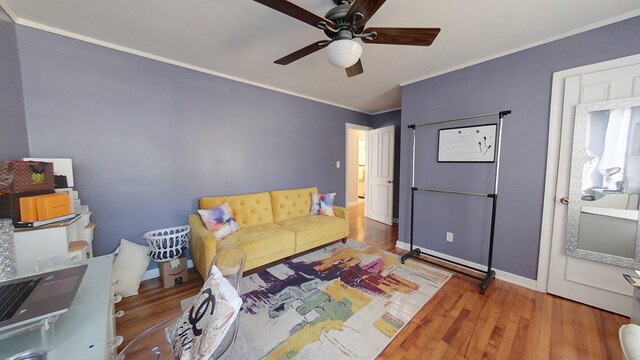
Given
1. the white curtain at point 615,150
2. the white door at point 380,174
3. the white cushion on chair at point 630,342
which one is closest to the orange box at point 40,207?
the white cushion on chair at point 630,342

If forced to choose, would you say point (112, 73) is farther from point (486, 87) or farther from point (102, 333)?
point (486, 87)

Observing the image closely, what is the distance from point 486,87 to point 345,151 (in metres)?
2.52

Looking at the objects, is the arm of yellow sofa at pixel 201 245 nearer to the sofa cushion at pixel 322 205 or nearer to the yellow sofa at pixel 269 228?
the yellow sofa at pixel 269 228

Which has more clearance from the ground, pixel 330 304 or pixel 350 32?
pixel 350 32

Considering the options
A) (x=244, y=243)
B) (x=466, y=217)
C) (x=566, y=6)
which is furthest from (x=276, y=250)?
(x=566, y=6)

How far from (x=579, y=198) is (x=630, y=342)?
1767 mm

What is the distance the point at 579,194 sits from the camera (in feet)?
6.61

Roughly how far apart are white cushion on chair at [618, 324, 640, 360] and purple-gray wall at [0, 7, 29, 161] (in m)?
3.48

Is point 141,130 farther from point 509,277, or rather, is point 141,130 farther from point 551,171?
point 509,277

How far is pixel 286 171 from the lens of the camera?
3664mm

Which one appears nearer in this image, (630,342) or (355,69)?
(630,342)

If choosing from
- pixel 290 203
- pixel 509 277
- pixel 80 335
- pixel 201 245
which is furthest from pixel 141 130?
pixel 509 277

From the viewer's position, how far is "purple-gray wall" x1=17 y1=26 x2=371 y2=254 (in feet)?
6.52

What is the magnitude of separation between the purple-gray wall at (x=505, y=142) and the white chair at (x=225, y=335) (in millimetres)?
2673
